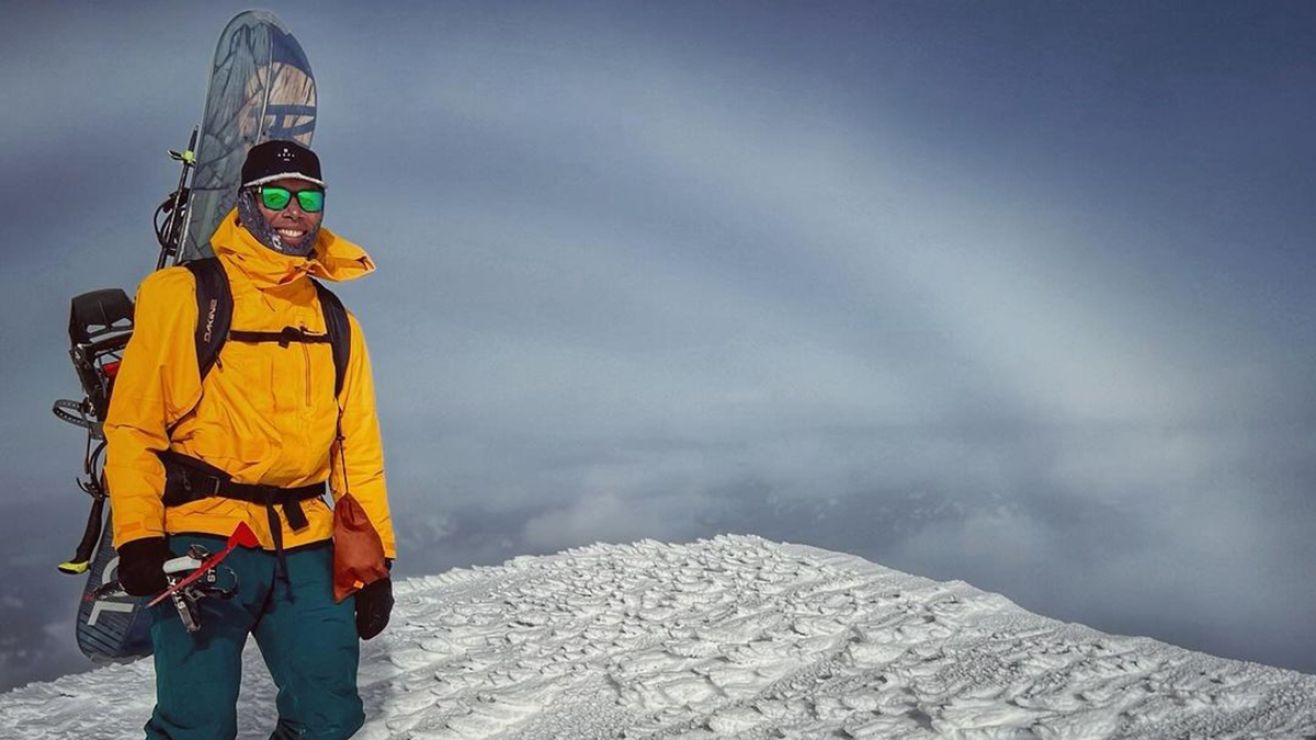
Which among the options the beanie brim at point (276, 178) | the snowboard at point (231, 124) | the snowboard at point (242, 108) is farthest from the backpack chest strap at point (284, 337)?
the snowboard at point (242, 108)

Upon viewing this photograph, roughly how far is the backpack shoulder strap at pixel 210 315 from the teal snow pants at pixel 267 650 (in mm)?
726

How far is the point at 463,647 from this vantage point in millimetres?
7723

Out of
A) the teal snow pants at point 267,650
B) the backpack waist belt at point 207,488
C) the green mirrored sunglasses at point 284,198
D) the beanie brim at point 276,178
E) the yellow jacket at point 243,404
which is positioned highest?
the beanie brim at point 276,178

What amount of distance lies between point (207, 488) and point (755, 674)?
4.04 meters

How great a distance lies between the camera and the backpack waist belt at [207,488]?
13.1ft

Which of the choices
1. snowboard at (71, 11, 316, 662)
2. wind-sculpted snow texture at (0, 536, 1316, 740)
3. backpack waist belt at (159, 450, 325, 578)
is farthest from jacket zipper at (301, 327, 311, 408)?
wind-sculpted snow texture at (0, 536, 1316, 740)

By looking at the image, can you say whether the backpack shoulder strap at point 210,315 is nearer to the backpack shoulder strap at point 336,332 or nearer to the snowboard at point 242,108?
the backpack shoulder strap at point 336,332

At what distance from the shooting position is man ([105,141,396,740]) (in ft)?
12.8

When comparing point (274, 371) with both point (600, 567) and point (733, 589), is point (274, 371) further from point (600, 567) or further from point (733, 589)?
point (600, 567)

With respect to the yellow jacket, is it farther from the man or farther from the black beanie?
the black beanie

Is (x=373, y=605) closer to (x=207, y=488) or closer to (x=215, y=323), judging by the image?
(x=207, y=488)

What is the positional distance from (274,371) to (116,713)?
13.4 feet

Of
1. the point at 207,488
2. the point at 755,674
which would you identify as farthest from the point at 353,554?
the point at 755,674

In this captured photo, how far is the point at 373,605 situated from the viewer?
4.46m
